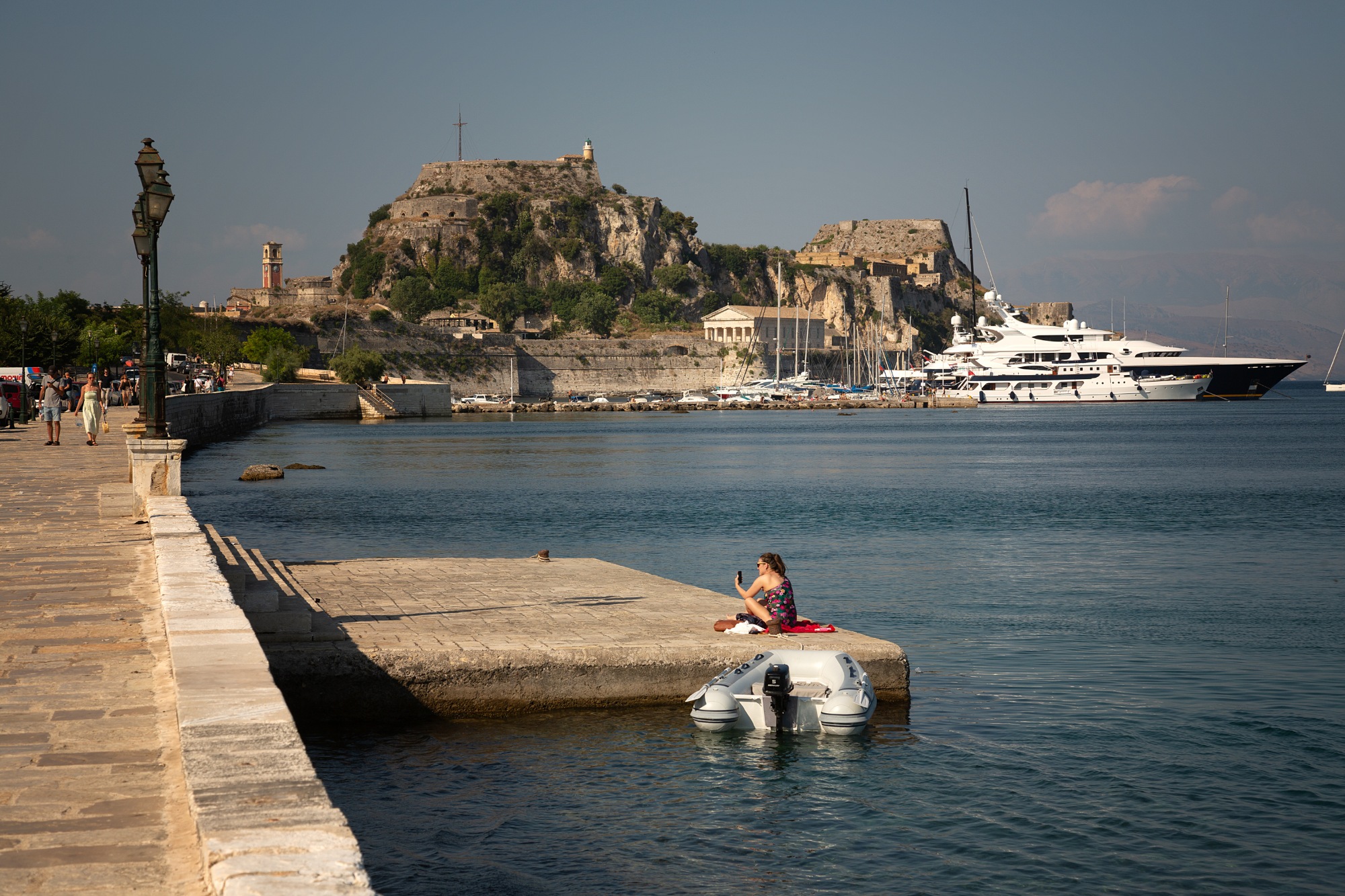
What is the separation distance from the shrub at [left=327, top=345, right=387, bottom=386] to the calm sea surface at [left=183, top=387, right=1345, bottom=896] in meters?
62.6

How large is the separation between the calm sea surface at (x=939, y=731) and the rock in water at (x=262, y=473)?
2.49m

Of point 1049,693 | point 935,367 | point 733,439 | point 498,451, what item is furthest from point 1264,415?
point 1049,693

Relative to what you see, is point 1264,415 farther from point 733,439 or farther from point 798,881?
point 798,881

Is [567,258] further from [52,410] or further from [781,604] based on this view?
[781,604]

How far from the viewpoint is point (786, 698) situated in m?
8.96

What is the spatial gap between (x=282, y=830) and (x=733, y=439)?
6264 cm

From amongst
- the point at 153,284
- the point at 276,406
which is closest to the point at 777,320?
the point at 276,406

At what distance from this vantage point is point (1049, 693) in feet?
36.1

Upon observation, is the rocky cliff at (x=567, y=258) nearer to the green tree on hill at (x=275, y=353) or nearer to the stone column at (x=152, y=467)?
the green tree on hill at (x=275, y=353)

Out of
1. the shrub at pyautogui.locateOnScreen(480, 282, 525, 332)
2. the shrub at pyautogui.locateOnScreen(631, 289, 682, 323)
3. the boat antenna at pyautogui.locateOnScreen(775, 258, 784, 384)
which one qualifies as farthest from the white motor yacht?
the shrub at pyautogui.locateOnScreen(480, 282, 525, 332)

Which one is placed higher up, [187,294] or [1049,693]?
[187,294]

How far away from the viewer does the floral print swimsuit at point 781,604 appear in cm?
1034

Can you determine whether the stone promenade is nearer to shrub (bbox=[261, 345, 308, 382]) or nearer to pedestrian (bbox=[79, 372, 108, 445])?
pedestrian (bbox=[79, 372, 108, 445])

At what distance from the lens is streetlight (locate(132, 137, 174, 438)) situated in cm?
1365
